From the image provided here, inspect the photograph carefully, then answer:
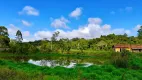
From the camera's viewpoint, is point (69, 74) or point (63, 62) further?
point (63, 62)

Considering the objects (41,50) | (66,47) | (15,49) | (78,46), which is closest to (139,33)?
(78,46)

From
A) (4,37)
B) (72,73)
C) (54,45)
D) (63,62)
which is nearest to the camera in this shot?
(72,73)

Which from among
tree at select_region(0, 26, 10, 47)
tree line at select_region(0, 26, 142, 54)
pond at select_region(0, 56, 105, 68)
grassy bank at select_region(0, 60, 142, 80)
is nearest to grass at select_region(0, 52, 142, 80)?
grassy bank at select_region(0, 60, 142, 80)

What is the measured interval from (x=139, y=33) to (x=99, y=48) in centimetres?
2950

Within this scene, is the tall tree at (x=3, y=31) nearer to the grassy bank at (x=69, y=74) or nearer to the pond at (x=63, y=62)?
the pond at (x=63, y=62)

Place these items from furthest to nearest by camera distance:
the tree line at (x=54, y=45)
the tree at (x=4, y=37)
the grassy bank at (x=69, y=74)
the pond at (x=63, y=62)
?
the tree at (x=4, y=37), the tree line at (x=54, y=45), the pond at (x=63, y=62), the grassy bank at (x=69, y=74)

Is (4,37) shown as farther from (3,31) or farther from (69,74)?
(69,74)

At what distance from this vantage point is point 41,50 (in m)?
66.8

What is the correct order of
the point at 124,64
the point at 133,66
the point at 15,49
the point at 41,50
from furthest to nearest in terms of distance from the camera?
1. the point at 41,50
2. the point at 15,49
3. the point at 133,66
4. the point at 124,64

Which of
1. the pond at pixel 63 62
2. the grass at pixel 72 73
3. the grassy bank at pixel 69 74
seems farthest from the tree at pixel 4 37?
the grassy bank at pixel 69 74

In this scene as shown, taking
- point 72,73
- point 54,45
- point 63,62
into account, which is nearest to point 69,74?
point 72,73

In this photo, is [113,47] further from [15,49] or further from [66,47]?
[15,49]

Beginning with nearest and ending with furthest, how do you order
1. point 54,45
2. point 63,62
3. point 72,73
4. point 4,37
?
point 72,73 → point 63,62 → point 4,37 → point 54,45

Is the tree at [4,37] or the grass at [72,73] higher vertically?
the tree at [4,37]
